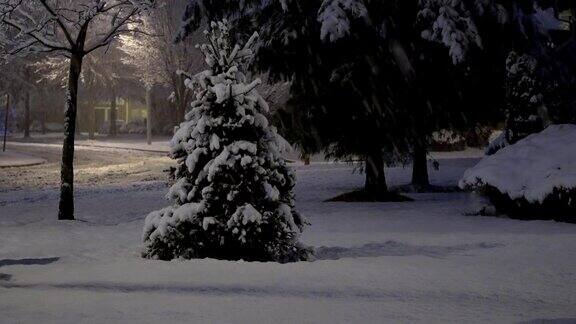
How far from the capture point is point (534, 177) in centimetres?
1070

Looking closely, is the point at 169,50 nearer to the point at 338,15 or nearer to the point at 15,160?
the point at 15,160

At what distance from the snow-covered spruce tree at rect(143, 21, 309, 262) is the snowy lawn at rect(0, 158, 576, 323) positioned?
0.41m

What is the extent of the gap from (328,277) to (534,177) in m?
5.72

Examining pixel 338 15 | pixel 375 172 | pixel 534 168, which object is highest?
pixel 338 15

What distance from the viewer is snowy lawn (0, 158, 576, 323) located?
516 cm

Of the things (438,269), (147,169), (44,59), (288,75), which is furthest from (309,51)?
(44,59)

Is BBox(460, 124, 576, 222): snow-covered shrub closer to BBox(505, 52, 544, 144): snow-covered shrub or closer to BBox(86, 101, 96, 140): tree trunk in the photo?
BBox(505, 52, 544, 144): snow-covered shrub

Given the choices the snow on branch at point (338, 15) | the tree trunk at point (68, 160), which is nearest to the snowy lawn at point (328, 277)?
the tree trunk at point (68, 160)

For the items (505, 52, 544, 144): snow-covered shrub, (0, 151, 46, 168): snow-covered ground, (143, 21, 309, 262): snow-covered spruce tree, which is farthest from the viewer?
(0, 151, 46, 168): snow-covered ground

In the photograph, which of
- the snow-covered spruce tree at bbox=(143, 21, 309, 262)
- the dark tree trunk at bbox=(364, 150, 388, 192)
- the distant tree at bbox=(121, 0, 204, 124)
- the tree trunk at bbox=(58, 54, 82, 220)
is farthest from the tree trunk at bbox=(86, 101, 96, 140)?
the snow-covered spruce tree at bbox=(143, 21, 309, 262)

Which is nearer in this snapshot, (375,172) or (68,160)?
(68,160)

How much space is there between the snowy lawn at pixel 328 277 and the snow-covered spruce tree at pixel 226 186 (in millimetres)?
412

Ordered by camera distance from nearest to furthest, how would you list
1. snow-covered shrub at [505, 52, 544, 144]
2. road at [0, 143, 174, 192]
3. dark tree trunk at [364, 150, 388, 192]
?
snow-covered shrub at [505, 52, 544, 144] → dark tree trunk at [364, 150, 388, 192] → road at [0, 143, 174, 192]

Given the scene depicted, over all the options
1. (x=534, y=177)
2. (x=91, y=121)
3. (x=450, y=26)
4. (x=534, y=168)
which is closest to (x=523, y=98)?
(x=450, y=26)
